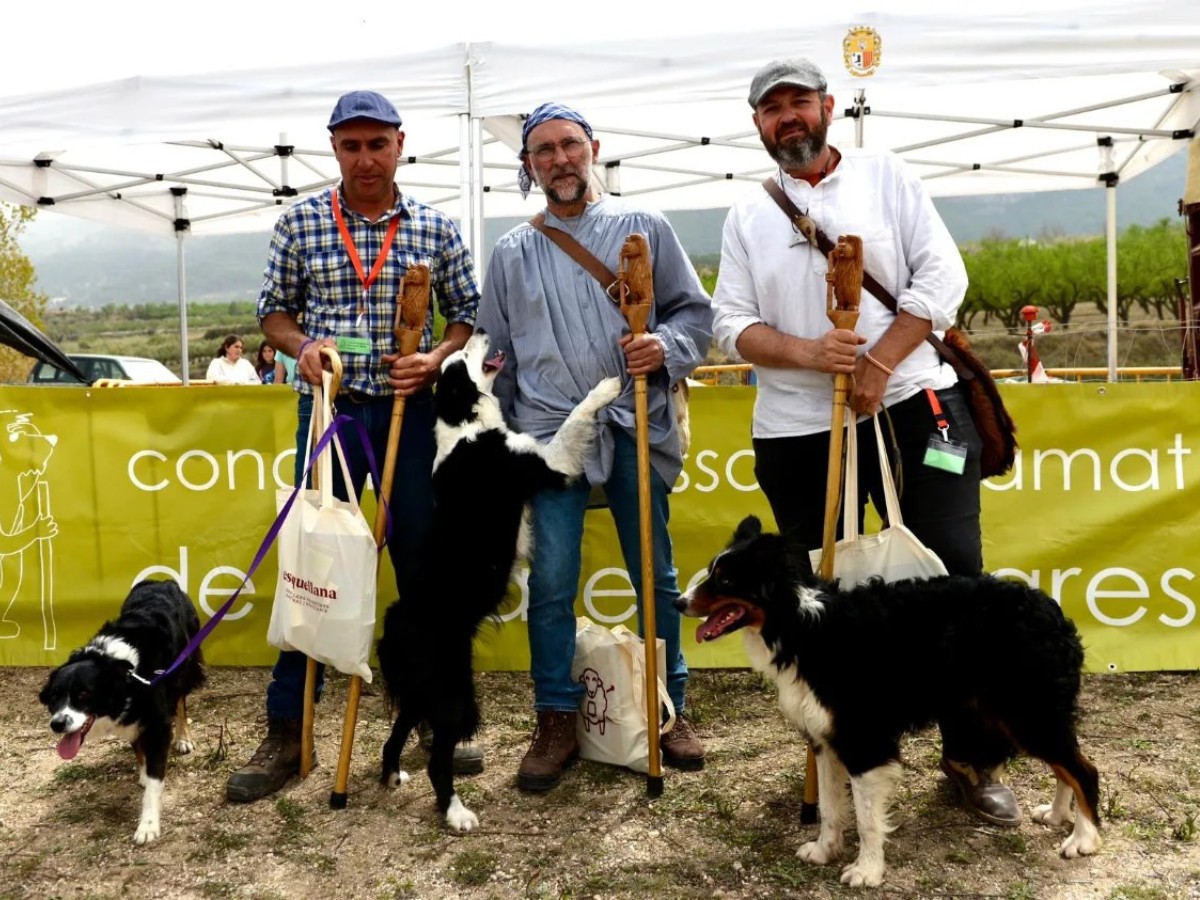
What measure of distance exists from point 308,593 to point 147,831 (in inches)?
33.7

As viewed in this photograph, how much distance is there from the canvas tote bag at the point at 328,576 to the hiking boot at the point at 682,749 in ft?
3.57

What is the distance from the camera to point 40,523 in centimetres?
475

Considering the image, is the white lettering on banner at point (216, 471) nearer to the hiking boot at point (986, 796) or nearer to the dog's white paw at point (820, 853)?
the dog's white paw at point (820, 853)

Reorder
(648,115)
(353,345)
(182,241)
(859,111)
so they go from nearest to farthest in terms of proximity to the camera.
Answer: (353,345), (859,111), (648,115), (182,241)

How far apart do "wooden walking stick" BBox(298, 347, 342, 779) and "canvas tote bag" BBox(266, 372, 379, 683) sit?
0.03 m

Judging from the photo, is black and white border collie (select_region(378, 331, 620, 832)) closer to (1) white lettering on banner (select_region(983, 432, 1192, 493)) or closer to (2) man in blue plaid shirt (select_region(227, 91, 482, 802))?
(2) man in blue plaid shirt (select_region(227, 91, 482, 802))

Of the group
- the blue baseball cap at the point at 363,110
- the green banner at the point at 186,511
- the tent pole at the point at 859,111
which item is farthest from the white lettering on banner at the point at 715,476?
the tent pole at the point at 859,111

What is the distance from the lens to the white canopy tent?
5219mm

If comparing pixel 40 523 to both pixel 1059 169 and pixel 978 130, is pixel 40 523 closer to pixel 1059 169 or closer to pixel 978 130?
pixel 978 130

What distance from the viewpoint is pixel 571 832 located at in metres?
2.96

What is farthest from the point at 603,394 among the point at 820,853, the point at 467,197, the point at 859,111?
the point at 859,111

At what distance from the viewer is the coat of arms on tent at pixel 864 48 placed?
17.3ft

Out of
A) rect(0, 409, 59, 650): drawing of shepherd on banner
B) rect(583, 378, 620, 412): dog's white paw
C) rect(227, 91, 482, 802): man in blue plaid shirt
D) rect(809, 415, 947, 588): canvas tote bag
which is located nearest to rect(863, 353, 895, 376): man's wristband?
rect(809, 415, 947, 588): canvas tote bag

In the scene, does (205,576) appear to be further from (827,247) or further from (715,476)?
(827,247)
